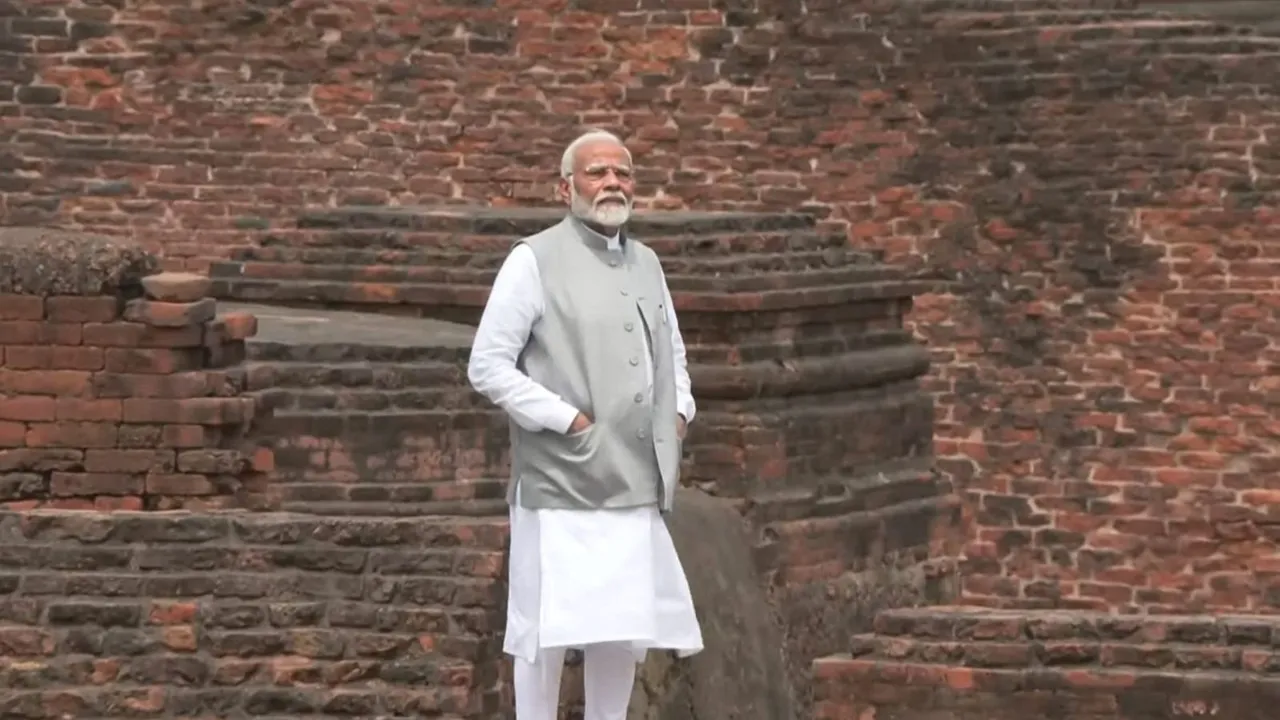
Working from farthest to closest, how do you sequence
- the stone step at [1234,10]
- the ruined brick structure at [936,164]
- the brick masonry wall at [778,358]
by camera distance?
1. the stone step at [1234,10]
2. the ruined brick structure at [936,164]
3. the brick masonry wall at [778,358]

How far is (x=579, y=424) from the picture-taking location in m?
5.52

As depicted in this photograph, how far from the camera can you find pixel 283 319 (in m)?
9.63

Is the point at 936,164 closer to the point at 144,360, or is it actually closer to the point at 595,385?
the point at 144,360

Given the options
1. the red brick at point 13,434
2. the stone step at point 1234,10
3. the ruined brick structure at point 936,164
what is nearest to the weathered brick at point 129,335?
the red brick at point 13,434

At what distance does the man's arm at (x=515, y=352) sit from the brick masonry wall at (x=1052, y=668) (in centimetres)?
175

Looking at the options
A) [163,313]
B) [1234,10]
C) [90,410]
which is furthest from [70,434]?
[1234,10]

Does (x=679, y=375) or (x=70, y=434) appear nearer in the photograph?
(x=679, y=375)

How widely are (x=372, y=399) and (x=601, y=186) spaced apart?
10.9 feet

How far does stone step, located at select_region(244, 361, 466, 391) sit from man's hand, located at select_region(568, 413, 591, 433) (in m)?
3.18

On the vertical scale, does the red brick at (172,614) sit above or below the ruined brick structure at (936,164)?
below

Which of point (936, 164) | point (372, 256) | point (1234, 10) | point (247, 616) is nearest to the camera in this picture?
point (247, 616)

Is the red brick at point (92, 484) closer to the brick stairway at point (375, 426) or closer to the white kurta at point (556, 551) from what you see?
the brick stairway at point (375, 426)

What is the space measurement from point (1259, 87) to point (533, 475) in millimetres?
7298

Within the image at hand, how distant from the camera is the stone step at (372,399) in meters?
8.67
